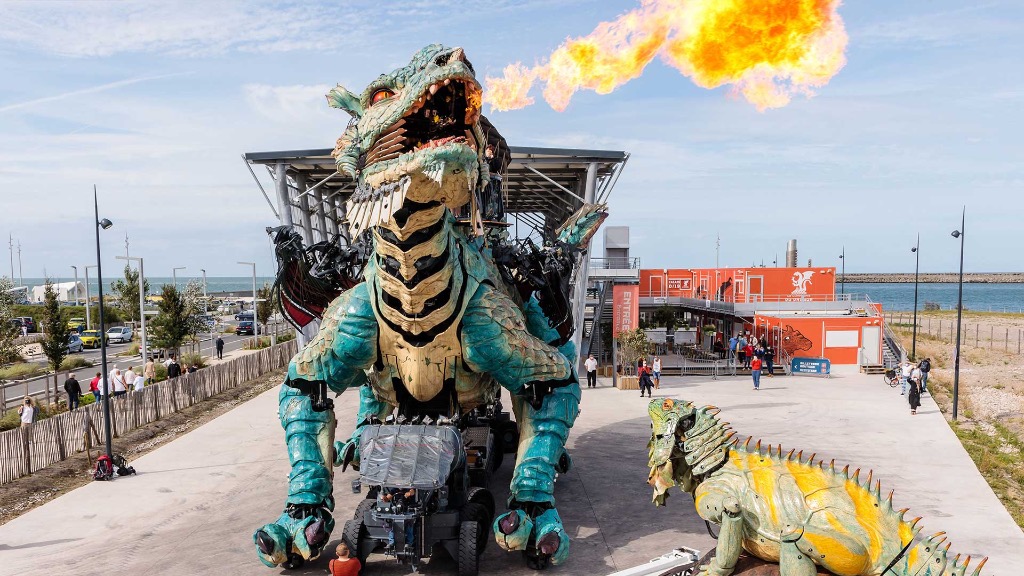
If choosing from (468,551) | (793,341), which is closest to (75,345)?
(793,341)

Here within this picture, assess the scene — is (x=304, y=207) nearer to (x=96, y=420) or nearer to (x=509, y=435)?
(x=96, y=420)

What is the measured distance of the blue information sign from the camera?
24.5m

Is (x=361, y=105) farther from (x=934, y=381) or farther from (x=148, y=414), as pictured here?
(x=934, y=381)

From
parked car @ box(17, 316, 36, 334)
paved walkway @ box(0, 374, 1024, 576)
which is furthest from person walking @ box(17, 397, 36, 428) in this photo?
parked car @ box(17, 316, 36, 334)

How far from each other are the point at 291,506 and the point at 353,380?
1630mm

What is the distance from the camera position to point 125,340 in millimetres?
39875

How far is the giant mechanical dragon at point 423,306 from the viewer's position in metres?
5.66

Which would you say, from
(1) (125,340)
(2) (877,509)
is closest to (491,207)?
(2) (877,509)

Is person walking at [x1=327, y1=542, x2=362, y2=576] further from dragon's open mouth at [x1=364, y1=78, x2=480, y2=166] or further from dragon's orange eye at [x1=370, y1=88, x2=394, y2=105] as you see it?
dragon's orange eye at [x1=370, y1=88, x2=394, y2=105]

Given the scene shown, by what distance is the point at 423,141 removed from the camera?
229 inches

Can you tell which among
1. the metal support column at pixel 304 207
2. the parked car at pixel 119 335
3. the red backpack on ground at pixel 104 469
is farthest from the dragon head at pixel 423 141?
the parked car at pixel 119 335

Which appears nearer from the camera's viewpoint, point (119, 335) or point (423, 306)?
point (423, 306)

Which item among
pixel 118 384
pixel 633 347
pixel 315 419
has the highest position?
pixel 315 419

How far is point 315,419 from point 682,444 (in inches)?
181
